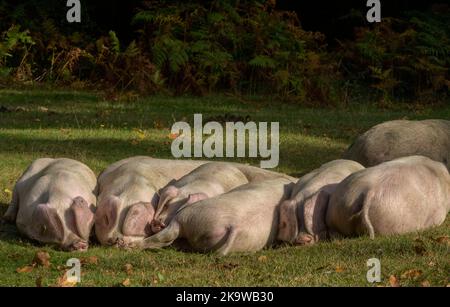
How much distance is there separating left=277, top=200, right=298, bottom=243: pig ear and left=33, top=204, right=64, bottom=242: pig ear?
1643 millimetres

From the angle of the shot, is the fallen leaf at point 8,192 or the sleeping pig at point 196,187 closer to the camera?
the sleeping pig at point 196,187

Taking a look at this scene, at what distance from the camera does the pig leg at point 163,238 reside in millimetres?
7109

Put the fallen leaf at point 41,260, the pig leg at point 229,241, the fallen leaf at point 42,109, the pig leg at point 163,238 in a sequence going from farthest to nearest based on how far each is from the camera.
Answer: the fallen leaf at point 42,109
the pig leg at point 163,238
the pig leg at point 229,241
the fallen leaf at point 41,260

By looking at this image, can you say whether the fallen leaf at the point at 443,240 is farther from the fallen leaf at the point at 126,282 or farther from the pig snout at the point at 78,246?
the pig snout at the point at 78,246

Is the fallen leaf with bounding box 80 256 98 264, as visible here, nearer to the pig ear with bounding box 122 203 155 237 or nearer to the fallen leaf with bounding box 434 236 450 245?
the pig ear with bounding box 122 203 155 237

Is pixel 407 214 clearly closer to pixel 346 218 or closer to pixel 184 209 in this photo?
pixel 346 218

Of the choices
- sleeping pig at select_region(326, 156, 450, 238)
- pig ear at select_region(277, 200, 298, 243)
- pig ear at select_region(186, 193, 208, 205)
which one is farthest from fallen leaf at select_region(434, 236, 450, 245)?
pig ear at select_region(186, 193, 208, 205)

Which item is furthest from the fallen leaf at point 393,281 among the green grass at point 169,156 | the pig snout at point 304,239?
the pig snout at point 304,239

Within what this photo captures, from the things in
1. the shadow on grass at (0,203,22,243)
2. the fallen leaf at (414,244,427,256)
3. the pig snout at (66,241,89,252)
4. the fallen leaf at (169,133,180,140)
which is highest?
the fallen leaf at (414,244,427,256)

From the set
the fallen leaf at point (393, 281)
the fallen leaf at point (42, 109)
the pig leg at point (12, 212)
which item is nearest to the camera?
the fallen leaf at point (393, 281)

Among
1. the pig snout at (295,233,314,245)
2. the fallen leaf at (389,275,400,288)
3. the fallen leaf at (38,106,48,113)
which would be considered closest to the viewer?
the fallen leaf at (389,275,400,288)

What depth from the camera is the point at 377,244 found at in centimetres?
675

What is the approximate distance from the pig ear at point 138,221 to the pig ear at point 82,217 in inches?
11.5

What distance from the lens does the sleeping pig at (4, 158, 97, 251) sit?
286 inches
